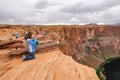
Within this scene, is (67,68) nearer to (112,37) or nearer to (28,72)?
(28,72)

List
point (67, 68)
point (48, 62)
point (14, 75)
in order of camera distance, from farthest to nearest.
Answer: point (48, 62), point (67, 68), point (14, 75)

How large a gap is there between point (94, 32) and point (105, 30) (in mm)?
9091

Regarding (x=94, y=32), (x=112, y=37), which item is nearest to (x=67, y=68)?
(x=94, y=32)

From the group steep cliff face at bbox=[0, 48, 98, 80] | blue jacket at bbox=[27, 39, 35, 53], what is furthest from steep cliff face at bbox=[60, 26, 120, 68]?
steep cliff face at bbox=[0, 48, 98, 80]

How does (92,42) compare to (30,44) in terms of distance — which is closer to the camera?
(30,44)

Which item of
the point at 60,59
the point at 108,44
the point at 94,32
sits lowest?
the point at 108,44

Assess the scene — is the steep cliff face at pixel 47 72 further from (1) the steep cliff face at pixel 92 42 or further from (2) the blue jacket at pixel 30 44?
(1) the steep cliff face at pixel 92 42

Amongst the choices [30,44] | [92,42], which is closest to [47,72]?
[30,44]

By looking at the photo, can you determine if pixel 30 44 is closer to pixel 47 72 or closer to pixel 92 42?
pixel 47 72

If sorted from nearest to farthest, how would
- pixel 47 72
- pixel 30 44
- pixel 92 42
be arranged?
pixel 47 72 → pixel 30 44 → pixel 92 42

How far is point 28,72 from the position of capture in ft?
47.1

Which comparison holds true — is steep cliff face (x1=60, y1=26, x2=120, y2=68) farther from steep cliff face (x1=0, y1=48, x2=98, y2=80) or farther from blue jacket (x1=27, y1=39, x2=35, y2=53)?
steep cliff face (x1=0, y1=48, x2=98, y2=80)

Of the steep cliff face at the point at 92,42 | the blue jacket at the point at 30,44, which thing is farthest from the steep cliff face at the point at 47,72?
the steep cliff face at the point at 92,42

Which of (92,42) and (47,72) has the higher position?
(47,72)
